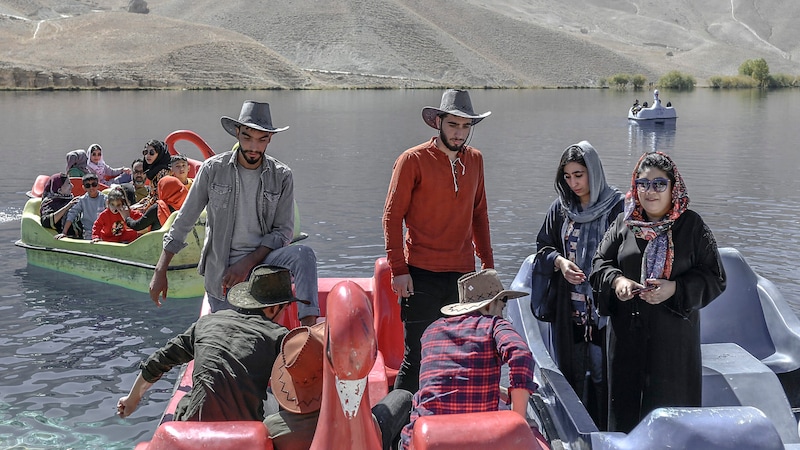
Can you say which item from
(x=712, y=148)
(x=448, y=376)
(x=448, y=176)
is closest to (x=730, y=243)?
(x=448, y=176)

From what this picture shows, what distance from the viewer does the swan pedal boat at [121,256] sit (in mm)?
9031

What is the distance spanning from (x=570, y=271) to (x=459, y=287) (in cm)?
86

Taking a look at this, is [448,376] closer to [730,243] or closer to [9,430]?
[9,430]

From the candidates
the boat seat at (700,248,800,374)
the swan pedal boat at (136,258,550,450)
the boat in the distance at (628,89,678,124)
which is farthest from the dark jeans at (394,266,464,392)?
the boat in the distance at (628,89,678,124)

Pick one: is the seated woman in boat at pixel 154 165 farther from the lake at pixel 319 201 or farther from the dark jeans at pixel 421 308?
the dark jeans at pixel 421 308

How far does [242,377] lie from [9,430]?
12.6 feet

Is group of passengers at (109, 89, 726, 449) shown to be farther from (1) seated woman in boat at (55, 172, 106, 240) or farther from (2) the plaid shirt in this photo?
(1) seated woman in boat at (55, 172, 106, 240)

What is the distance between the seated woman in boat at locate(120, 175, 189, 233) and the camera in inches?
353

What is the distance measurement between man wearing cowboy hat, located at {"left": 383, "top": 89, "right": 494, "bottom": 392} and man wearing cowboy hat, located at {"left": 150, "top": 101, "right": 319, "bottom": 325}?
0.57 meters

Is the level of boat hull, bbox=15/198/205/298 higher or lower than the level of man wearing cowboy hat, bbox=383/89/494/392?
lower

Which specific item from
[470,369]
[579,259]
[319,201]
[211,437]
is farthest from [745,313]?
[319,201]

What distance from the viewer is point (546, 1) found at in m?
184

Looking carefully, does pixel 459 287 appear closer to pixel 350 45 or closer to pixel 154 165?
A: pixel 154 165

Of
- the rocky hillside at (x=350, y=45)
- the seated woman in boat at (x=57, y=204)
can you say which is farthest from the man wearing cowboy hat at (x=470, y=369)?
the rocky hillside at (x=350, y=45)
